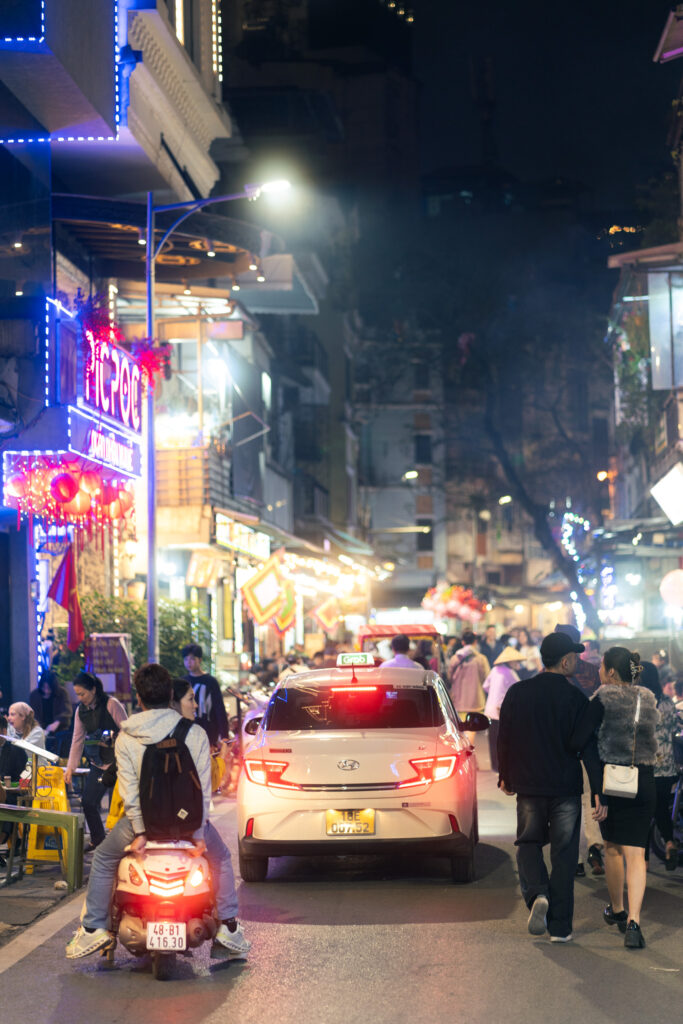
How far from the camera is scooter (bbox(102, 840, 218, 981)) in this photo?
734 cm

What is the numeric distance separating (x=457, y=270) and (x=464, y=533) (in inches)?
1551

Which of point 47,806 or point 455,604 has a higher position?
→ point 455,604

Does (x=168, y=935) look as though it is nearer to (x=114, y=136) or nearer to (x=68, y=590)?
(x=68, y=590)

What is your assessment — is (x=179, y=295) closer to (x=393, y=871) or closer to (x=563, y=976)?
(x=393, y=871)

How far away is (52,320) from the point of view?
16484mm

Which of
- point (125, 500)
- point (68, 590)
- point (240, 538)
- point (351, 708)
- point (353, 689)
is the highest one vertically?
point (240, 538)

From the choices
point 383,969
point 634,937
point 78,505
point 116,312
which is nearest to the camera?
point 383,969

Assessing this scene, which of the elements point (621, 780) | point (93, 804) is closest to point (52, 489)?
point (93, 804)

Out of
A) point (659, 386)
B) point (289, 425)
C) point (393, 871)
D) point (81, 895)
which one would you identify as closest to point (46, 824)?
point (81, 895)

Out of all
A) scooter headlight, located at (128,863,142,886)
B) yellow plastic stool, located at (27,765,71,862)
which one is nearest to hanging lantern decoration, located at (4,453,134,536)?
yellow plastic stool, located at (27,765,71,862)

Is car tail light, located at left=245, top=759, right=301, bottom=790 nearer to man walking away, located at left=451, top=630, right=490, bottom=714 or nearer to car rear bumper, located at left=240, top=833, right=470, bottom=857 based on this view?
car rear bumper, located at left=240, top=833, right=470, bottom=857

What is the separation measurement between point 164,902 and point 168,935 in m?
0.17

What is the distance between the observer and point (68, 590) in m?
18.9

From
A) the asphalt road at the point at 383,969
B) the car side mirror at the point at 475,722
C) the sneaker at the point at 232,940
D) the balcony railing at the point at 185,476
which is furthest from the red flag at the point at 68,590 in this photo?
the sneaker at the point at 232,940
